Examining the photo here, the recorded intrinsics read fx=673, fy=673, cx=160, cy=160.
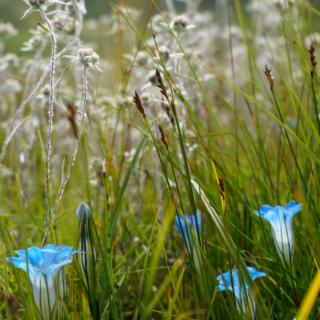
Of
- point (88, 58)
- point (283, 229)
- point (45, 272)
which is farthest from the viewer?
point (88, 58)

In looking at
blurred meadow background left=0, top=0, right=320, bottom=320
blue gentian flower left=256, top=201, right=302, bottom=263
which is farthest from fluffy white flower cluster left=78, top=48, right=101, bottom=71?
blue gentian flower left=256, top=201, right=302, bottom=263

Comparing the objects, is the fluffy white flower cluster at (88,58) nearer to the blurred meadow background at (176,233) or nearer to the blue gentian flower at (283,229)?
the blurred meadow background at (176,233)

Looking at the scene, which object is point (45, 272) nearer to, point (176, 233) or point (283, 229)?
point (283, 229)

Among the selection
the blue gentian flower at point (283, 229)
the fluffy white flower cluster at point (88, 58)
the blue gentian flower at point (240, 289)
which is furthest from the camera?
the fluffy white flower cluster at point (88, 58)

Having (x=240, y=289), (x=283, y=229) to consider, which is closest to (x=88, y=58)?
(x=283, y=229)

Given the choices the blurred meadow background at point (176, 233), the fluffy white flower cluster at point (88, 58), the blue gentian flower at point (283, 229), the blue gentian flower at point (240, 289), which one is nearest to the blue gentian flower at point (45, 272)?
the blurred meadow background at point (176, 233)

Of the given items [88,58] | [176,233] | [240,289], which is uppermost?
[88,58]

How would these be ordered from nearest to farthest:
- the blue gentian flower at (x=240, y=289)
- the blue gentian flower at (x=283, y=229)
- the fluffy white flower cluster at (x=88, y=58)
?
the blue gentian flower at (x=240, y=289) < the blue gentian flower at (x=283, y=229) < the fluffy white flower cluster at (x=88, y=58)

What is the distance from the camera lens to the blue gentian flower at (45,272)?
119cm

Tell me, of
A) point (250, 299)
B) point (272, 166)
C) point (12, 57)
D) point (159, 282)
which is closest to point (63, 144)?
point (12, 57)

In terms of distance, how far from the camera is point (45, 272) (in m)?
1.20

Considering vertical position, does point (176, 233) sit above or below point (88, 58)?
below

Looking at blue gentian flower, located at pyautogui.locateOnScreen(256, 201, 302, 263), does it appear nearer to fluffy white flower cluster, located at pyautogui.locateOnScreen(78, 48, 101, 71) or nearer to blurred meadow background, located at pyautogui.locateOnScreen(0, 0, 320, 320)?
blurred meadow background, located at pyautogui.locateOnScreen(0, 0, 320, 320)

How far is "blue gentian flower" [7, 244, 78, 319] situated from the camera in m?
1.19
